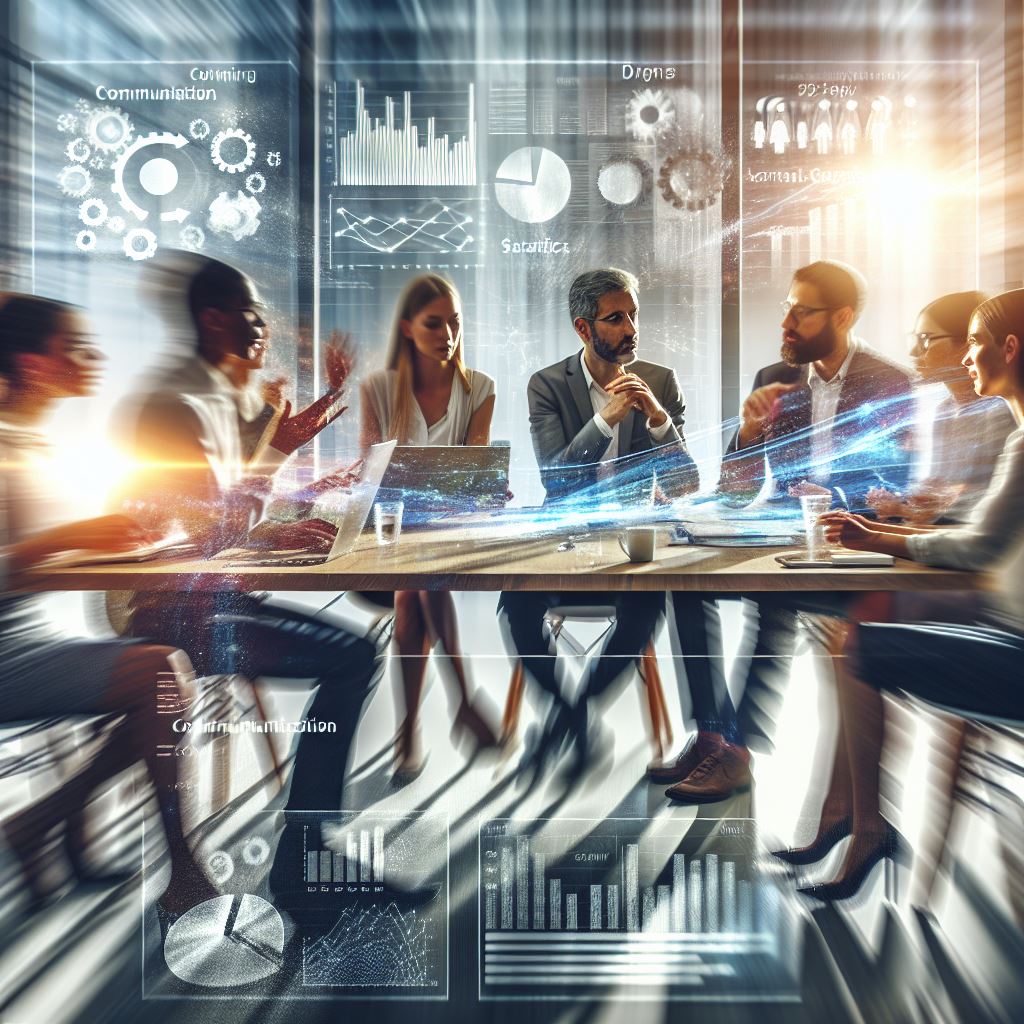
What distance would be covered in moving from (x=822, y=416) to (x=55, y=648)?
5.98 feet

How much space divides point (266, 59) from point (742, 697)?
5.95 feet

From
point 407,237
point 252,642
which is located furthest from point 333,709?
point 407,237

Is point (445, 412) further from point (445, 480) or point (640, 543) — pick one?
point (640, 543)

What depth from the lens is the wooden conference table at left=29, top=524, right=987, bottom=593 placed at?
153 cm

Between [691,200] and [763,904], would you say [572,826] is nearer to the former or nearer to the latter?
[763,904]

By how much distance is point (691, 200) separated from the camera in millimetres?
1758

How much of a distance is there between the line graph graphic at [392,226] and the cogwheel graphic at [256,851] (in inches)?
53.0

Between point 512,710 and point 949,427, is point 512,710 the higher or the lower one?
the lower one

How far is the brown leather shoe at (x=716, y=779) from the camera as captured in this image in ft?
5.82

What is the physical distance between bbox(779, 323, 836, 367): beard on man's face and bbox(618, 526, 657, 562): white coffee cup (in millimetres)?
545

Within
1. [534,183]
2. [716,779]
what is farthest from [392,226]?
[716,779]

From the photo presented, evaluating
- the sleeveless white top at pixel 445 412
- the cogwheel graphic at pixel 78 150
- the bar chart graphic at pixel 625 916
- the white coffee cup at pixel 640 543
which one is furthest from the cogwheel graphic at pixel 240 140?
the bar chart graphic at pixel 625 916

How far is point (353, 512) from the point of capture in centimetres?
174

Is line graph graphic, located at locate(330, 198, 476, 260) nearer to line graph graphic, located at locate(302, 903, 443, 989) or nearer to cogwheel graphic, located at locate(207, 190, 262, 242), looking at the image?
cogwheel graphic, located at locate(207, 190, 262, 242)
